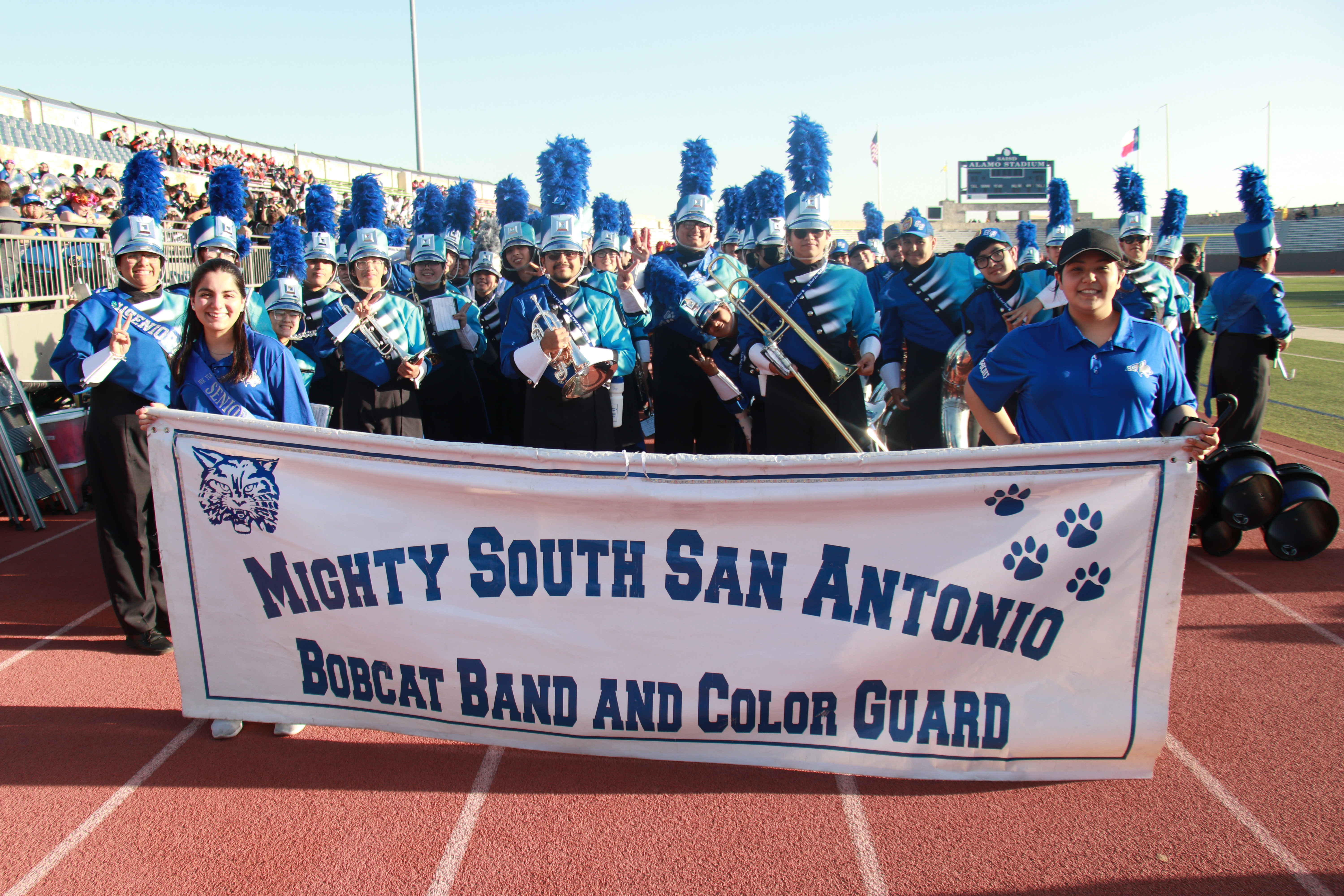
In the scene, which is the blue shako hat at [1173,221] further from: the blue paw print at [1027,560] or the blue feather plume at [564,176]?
the blue paw print at [1027,560]

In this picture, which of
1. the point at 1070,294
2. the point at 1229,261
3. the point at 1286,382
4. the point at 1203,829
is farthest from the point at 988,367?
the point at 1229,261

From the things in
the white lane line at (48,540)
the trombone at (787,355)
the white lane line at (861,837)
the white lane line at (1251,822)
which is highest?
the trombone at (787,355)

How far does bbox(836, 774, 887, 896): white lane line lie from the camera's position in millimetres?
2607

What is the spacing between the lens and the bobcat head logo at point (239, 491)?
10.2 ft

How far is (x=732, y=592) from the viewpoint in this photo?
9.43 ft

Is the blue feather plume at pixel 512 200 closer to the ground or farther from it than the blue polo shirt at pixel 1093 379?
farther from it

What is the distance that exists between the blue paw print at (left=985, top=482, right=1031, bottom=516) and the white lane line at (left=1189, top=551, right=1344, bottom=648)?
2.70 metres

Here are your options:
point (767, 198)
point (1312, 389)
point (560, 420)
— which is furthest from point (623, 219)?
point (1312, 389)

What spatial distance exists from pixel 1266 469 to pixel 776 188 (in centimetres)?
457

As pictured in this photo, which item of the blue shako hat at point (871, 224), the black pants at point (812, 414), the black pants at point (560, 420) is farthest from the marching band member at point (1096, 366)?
the blue shako hat at point (871, 224)

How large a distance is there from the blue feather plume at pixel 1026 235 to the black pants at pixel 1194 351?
2.09m

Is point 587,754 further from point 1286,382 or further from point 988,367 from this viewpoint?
point 1286,382

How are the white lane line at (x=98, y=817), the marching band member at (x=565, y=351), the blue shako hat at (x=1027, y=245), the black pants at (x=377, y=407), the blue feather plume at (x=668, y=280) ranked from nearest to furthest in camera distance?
1. the white lane line at (x=98, y=817)
2. the marching band member at (x=565, y=351)
3. the black pants at (x=377, y=407)
4. the blue feather plume at (x=668, y=280)
5. the blue shako hat at (x=1027, y=245)

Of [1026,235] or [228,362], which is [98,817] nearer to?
[228,362]
